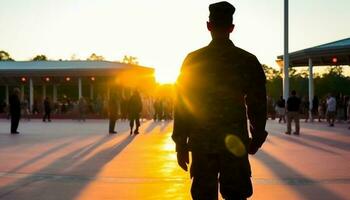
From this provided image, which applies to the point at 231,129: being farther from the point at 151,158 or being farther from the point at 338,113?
the point at 338,113

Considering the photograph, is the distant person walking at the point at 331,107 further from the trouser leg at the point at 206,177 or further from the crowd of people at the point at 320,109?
the trouser leg at the point at 206,177

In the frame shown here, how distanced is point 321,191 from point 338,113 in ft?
90.0

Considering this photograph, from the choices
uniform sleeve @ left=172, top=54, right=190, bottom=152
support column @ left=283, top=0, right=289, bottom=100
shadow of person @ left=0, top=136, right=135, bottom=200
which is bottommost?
shadow of person @ left=0, top=136, right=135, bottom=200

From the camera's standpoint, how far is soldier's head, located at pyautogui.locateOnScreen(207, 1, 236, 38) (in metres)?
4.54

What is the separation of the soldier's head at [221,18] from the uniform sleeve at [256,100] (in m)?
0.30

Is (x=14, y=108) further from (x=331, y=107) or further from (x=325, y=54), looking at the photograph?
(x=325, y=54)

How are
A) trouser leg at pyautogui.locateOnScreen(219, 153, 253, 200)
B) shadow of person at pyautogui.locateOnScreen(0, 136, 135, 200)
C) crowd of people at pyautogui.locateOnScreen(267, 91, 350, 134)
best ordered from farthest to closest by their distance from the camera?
crowd of people at pyautogui.locateOnScreen(267, 91, 350, 134) < shadow of person at pyautogui.locateOnScreen(0, 136, 135, 200) < trouser leg at pyautogui.locateOnScreen(219, 153, 253, 200)

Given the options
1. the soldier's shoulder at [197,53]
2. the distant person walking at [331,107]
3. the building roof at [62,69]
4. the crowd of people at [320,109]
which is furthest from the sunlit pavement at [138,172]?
the building roof at [62,69]

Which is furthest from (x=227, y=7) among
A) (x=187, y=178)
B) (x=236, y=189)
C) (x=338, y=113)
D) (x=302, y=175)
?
(x=338, y=113)

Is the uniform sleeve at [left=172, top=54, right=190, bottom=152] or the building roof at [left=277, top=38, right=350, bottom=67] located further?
the building roof at [left=277, top=38, right=350, bottom=67]

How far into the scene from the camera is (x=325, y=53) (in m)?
34.2

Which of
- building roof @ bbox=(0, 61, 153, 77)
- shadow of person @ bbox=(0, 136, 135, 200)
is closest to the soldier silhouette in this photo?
shadow of person @ bbox=(0, 136, 135, 200)

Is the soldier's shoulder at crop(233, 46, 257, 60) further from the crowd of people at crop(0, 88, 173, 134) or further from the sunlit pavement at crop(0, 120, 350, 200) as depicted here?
the crowd of people at crop(0, 88, 173, 134)

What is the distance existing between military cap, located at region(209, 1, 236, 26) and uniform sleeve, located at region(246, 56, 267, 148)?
1.16 feet
